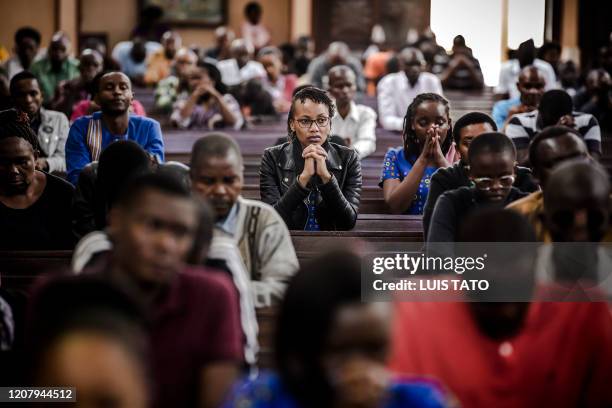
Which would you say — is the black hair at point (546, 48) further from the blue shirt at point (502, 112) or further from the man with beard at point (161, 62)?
the man with beard at point (161, 62)

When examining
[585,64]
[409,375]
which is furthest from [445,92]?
[409,375]

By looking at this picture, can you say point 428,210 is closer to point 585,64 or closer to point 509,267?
point 509,267

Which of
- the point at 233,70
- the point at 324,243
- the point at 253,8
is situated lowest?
the point at 324,243

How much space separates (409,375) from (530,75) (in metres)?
5.14

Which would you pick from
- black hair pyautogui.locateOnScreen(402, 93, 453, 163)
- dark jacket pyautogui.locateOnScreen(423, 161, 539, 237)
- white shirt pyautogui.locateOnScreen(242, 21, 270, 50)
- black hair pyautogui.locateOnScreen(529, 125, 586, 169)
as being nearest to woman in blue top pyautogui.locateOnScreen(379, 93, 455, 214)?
black hair pyautogui.locateOnScreen(402, 93, 453, 163)

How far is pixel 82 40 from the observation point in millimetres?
16953

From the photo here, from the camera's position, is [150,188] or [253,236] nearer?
[150,188]

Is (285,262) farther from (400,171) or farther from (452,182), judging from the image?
(400,171)

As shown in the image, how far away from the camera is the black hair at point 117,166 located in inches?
152

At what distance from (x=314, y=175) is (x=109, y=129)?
143cm

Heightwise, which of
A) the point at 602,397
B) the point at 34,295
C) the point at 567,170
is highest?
the point at 567,170

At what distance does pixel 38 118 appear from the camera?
22.0 feet

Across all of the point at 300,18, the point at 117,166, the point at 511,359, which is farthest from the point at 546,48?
Answer: the point at 511,359

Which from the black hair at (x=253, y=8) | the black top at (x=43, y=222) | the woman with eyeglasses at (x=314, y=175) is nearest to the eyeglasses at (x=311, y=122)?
the woman with eyeglasses at (x=314, y=175)
